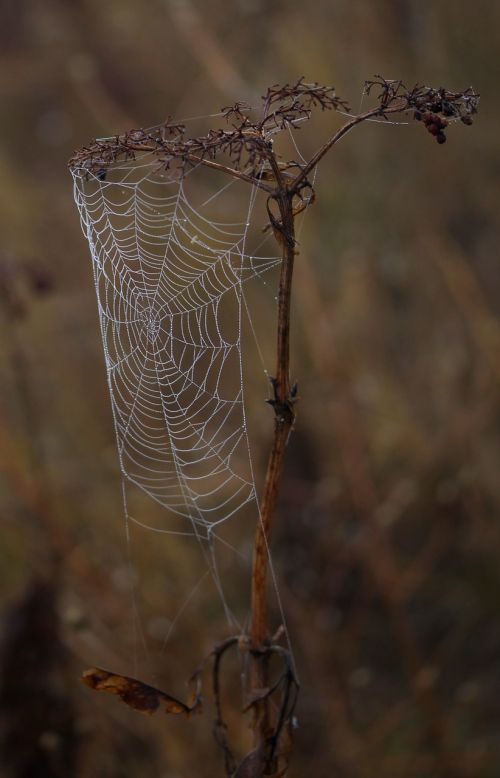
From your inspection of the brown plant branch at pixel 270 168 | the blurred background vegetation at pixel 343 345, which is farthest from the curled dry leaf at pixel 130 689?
the blurred background vegetation at pixel 343 345

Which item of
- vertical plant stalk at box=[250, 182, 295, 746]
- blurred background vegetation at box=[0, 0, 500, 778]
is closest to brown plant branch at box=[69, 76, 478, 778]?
vertical plant stalk at box=[250, 182, 295, 746]

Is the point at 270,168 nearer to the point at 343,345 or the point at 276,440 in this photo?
Result: the point at 276,440

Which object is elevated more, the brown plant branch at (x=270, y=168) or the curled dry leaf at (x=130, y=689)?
the brown plant branch at (x=270, y=168)

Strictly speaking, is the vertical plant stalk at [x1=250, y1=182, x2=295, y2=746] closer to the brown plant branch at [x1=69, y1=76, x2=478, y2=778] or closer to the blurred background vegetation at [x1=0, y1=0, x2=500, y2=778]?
the brown plant branch at [x1=69, y1=76, x2=478, y2=778]

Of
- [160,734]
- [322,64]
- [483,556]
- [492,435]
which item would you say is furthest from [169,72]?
[160,734]

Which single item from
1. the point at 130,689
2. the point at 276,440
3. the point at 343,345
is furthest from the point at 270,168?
the point at 343,345

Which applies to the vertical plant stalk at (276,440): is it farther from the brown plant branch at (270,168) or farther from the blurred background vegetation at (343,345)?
the blurred background vegetation at (343,345)
